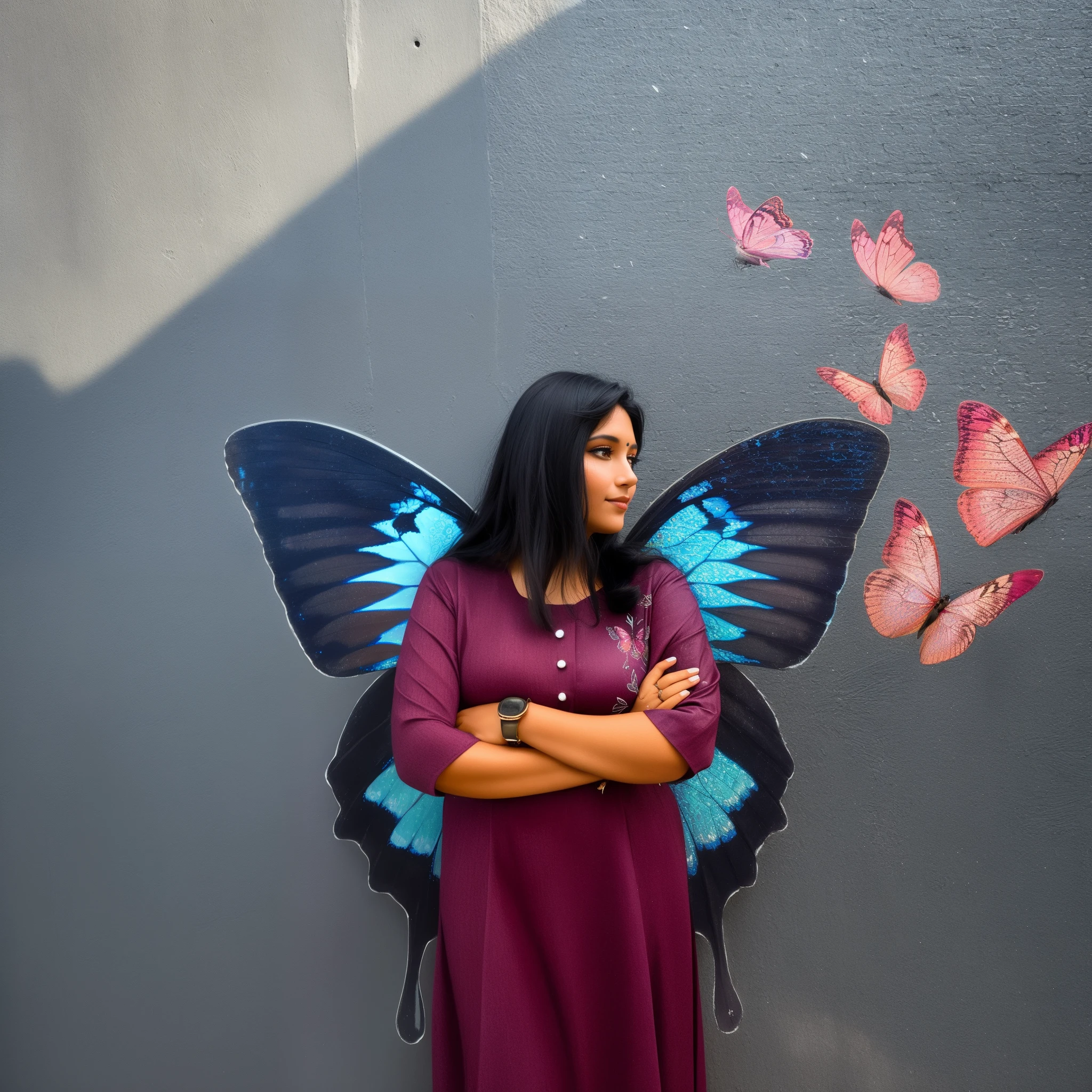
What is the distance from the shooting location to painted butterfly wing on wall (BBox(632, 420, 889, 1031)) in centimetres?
161

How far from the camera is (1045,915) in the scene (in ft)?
5.96

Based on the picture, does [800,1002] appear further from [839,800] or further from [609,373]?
[609,373]

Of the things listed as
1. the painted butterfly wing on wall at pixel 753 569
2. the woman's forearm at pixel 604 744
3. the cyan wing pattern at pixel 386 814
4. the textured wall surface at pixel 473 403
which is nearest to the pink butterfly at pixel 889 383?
the textured wall surface at pixel 473 403

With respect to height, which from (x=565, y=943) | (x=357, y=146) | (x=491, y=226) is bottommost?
(x=565, y=943)

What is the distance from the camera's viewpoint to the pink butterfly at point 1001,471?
5.97ft

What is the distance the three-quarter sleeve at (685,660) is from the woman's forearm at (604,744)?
0.08ft

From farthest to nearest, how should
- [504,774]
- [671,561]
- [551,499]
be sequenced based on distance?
[671,561] → [551,499] → [504,774]

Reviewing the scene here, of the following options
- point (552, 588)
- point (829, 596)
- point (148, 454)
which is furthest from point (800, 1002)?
point (148, 454)

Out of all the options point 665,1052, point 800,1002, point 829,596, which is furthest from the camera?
point 800,1002

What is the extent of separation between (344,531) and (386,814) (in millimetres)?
648

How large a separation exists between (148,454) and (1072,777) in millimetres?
2351

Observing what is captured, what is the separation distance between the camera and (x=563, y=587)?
4.80 ft

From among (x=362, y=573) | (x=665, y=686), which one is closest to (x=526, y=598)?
(x=665, y=686)

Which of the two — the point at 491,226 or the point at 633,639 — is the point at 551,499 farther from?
the point at 491,226
